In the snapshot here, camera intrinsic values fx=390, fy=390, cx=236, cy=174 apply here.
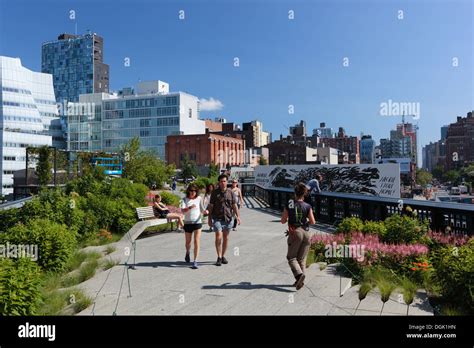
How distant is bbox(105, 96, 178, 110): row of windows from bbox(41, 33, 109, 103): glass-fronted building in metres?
70.5

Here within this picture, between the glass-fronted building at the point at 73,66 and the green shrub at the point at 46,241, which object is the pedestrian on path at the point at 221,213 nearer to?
the green shrub at the point at 46,241

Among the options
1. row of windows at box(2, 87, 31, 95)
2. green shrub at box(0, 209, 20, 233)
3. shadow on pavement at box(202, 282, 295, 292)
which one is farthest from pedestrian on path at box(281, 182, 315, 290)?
row of windows at box(2, 87, 31, 95)

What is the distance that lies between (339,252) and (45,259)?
592 cm

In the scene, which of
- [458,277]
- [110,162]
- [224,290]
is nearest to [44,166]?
[110,162]

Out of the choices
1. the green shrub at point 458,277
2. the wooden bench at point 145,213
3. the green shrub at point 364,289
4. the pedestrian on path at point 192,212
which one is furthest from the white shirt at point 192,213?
the wooden bench at point 145,213

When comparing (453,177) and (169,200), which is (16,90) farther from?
(453,177)

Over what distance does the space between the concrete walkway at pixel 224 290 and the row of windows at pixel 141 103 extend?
110795 millimetres

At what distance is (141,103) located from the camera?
12038 cm

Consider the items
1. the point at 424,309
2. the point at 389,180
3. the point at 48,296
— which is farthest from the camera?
the point at 389,180

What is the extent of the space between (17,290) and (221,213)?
4307mm

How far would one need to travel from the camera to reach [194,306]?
5734 mm

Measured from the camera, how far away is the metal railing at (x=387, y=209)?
8.82 meters
